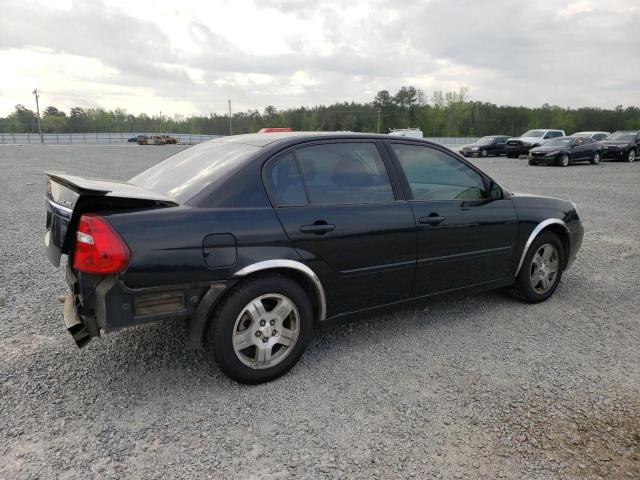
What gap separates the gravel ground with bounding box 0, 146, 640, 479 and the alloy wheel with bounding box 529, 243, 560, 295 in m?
0.20

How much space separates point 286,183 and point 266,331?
97 cm

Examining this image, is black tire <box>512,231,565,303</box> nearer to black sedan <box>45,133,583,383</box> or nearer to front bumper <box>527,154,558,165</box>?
black sedan <box>45,133,583,383</box>

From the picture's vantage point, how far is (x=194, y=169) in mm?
3471

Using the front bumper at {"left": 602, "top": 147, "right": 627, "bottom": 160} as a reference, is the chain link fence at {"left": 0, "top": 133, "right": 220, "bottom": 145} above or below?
above

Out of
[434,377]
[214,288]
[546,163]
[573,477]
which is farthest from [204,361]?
[546,163]

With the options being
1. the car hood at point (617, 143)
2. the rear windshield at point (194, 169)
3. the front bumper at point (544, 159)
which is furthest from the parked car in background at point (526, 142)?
the rear windshield at point (194, 169)

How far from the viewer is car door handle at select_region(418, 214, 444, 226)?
372 centimetres

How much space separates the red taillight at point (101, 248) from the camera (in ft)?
8.66

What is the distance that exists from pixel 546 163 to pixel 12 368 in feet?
78.7

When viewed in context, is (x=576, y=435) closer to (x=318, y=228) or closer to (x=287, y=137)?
(x=318, y=228)

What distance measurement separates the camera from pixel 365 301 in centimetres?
354

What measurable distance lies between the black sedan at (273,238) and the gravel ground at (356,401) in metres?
0.29

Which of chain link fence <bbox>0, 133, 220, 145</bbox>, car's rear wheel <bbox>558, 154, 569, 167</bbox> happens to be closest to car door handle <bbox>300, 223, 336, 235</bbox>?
car's rear wheel <bbox>558, 154, 569, 167</bbox>

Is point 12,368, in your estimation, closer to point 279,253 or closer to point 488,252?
point 279,253
